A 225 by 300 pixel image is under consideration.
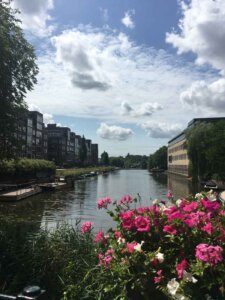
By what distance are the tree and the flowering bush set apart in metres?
10.8

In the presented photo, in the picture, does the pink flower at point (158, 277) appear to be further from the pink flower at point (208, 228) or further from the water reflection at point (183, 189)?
the water reflection at point (183, 189)

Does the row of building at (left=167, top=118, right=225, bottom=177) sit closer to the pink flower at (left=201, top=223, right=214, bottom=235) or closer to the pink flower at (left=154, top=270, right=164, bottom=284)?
the pink flower at (left=201, top=223, right=214, bottom=235)

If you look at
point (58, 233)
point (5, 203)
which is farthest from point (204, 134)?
point (58, 233)

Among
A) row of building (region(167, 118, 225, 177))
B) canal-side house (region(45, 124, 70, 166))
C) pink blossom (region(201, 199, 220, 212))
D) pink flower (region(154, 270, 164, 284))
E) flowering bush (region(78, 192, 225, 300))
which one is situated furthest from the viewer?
canal-side house (region(45, 124, 70, 166))

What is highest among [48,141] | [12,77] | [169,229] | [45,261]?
[48,141]

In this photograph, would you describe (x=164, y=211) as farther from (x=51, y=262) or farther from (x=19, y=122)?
(x=19, y=122)

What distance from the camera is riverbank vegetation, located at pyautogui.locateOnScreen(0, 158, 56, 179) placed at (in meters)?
55.1

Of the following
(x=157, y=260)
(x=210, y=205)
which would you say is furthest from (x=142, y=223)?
(x=210, y=205)

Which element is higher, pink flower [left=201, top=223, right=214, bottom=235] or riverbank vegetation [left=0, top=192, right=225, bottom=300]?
pink flower [left=201, top=223, right=214, bottom=235]

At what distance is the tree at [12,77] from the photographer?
14.5 m

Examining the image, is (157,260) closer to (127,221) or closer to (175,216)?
(175,216)

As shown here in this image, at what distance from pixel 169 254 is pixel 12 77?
13448mm

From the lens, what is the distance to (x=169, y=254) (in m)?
4.14

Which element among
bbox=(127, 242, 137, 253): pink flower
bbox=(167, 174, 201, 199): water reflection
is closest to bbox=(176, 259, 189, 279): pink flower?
bbox=(127, 242, 137, 253): pink flower
